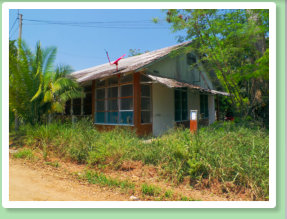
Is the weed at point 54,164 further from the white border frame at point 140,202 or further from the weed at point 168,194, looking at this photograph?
the weed at point 168,194

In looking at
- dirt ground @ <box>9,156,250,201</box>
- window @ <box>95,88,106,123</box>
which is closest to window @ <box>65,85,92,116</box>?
window @ <box>95,88,106,123</box>

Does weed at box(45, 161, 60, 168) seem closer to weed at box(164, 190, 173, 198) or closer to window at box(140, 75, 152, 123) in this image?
weed at box(164, 190, 173, 198)

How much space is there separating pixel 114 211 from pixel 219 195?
196 cm

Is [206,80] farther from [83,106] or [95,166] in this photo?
[95,166]

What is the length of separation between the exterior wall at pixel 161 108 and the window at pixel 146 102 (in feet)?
0.60

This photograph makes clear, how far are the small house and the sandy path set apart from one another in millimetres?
3947

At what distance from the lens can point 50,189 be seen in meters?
3.83

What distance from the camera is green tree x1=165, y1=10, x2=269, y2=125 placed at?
267 inches


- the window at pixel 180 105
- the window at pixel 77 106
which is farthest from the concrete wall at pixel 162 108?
the window at pixel 77 106

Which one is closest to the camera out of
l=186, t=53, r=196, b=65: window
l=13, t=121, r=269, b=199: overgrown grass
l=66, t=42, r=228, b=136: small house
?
l=13, t=121, r=269, b=199: overgrown grass

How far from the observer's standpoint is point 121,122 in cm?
916

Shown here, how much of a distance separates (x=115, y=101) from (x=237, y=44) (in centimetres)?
553

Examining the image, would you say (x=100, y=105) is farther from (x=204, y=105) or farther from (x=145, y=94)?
(x=204, y=105)

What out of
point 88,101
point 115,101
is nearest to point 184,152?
point 115,101
